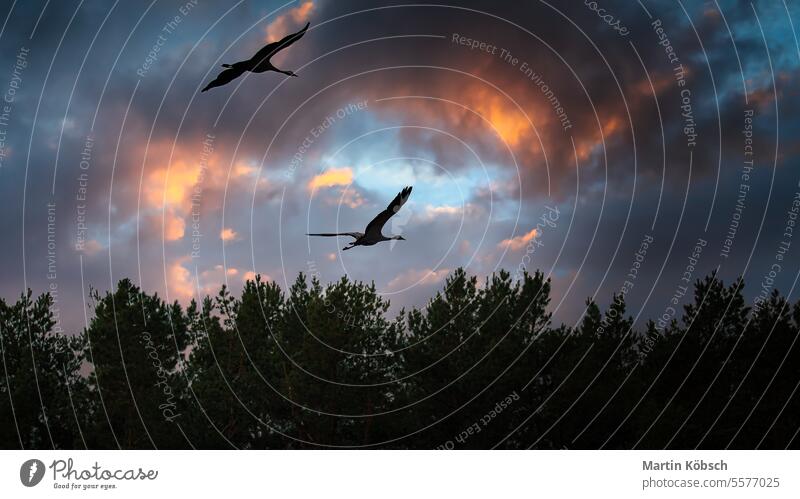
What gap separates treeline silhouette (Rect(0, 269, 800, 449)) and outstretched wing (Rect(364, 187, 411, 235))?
2452 centimetres

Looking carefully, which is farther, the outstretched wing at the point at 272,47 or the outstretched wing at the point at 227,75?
the outstretched wing at the point at 227,75

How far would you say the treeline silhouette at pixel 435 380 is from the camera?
162 feet

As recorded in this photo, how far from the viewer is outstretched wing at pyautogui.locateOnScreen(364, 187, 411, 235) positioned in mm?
20844

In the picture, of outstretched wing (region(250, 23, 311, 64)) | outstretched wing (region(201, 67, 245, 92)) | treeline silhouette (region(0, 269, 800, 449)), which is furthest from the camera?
treeline silhouette (region(0, 269, 800, 449))

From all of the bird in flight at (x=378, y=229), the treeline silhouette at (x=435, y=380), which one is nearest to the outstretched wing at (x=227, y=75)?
the bird in flight at (x=378, y=229)

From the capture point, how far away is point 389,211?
21531 mm
